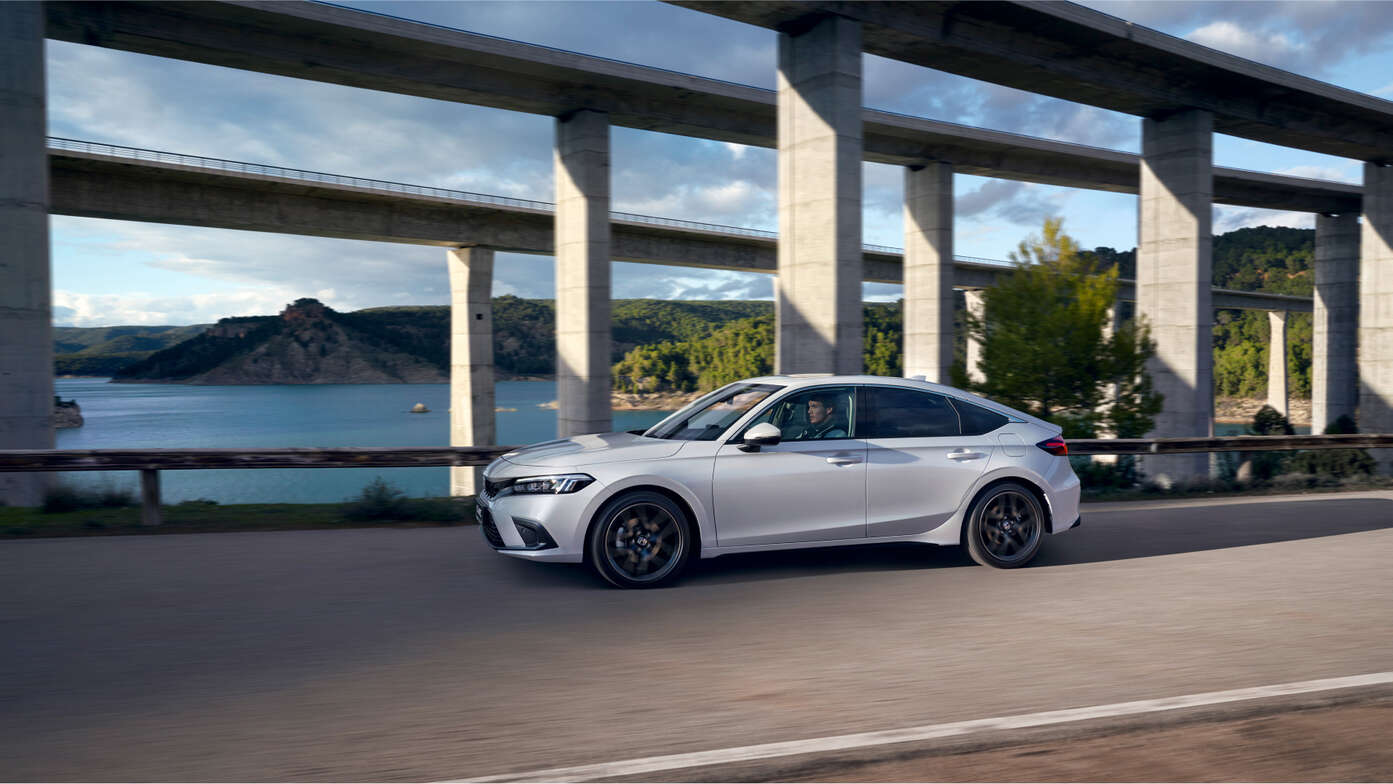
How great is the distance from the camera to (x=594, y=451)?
6.50 meters

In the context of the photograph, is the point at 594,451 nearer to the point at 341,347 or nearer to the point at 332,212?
the point at 332,212

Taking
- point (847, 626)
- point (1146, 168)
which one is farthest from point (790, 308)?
point (1146, 168)

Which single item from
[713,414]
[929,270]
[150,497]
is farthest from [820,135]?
[929,270]

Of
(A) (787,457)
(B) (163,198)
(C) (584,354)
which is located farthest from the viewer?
(B) (163,198)

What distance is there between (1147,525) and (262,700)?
8.94m

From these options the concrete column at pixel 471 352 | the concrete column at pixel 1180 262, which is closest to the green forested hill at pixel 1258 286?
the concrete column at pixel 1180 262

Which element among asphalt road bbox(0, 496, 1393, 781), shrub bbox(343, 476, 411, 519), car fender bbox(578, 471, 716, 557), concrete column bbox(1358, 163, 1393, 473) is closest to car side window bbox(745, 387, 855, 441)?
car fender bbox(578, 471, 716, 557)

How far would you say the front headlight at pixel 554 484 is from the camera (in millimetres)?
6242

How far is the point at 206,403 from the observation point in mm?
130875

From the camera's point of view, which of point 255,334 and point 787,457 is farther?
point 255,334

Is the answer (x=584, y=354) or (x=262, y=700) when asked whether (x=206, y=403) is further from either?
(x=262, y=700)

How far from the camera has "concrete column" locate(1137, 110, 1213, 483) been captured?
24281 millimetres

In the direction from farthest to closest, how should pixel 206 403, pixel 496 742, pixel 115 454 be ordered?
pixel 206 403 → pixel 115 454 → pixel 496 742

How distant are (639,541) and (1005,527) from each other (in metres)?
3.18
